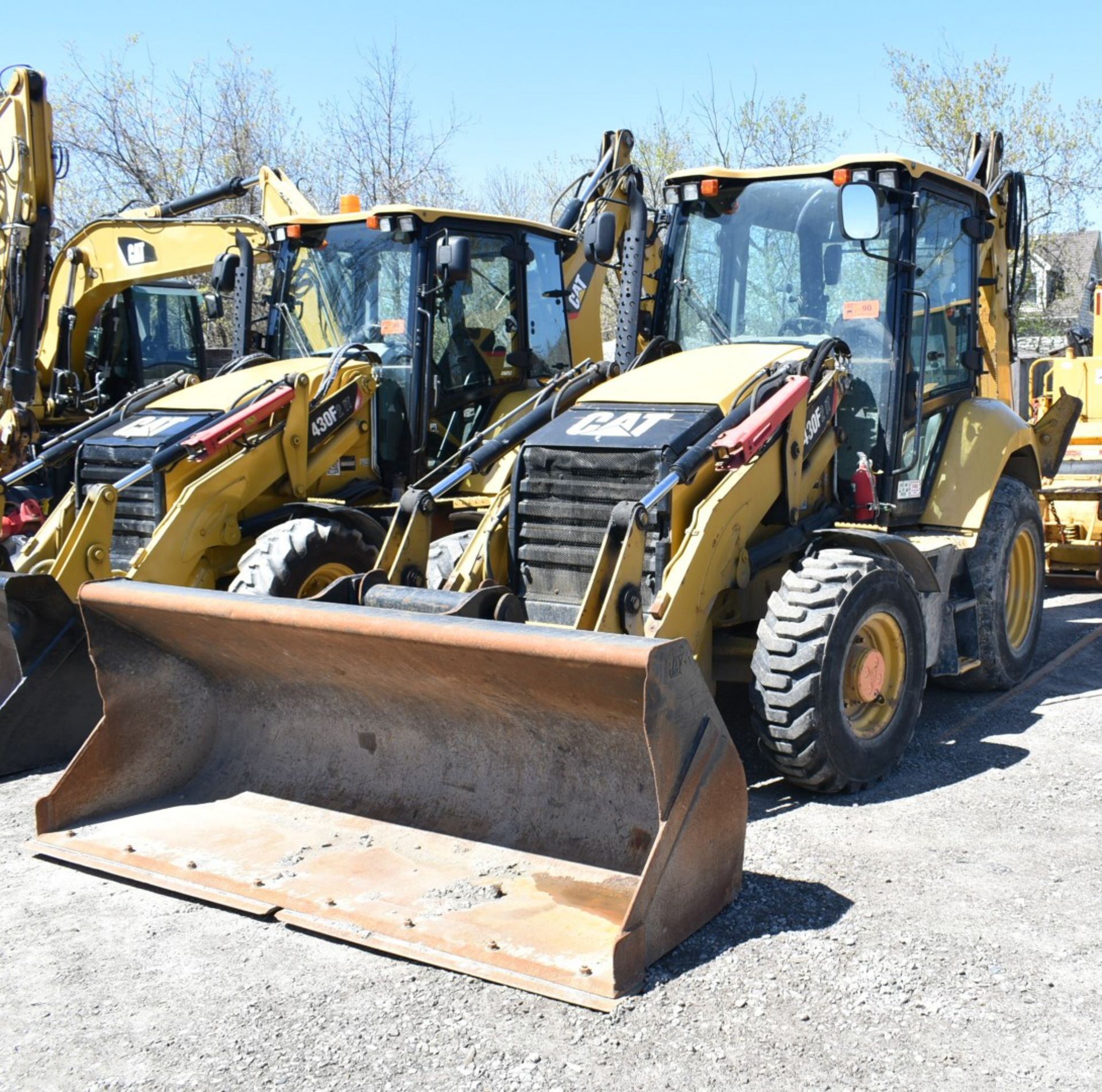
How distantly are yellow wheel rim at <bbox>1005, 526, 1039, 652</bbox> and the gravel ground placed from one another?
8.30 ft

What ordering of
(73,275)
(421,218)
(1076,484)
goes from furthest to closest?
(73,275) → (1076,484) → (421,218)

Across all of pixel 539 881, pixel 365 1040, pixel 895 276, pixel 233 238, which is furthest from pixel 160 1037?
pixel 233 238

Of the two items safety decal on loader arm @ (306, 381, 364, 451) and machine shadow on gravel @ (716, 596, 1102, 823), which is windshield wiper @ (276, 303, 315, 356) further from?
machine shadow on gravel @ (716, 596, 1102, 823)

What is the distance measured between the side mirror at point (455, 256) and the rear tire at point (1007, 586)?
10.3 feet

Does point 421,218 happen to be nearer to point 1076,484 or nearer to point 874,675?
point 874,675

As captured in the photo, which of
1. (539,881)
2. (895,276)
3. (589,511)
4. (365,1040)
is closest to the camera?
(365,1040)

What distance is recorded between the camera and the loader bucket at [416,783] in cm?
390

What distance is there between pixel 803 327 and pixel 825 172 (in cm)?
75

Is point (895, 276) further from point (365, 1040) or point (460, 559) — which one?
point (365, 1040)

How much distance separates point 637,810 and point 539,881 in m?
0.41

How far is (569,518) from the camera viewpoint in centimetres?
575

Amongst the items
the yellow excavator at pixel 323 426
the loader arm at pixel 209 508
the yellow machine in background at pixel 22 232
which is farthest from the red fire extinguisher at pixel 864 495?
the yellow machine in background at pixel 22 232

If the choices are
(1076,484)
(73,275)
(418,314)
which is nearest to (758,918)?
(418,314)

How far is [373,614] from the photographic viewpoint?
4.46 m
